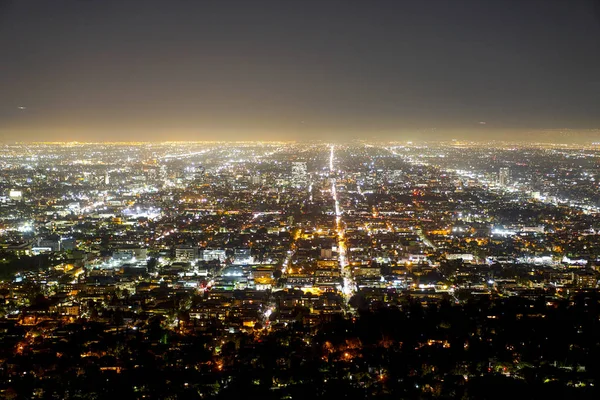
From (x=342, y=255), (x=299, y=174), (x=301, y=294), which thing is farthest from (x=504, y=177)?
(x=301, y=294)

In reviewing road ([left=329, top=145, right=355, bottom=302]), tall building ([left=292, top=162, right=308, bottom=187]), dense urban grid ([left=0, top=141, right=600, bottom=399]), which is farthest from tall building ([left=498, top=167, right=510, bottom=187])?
tall building ([left=292, top=162, right=308, bottom=187])

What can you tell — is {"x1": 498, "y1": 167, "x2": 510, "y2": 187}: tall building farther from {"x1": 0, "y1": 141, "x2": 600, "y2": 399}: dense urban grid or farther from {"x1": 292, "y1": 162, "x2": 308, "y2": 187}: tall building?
{"x1": 292, "y1": 162, "x2": 308, "y2": 187}: tall building

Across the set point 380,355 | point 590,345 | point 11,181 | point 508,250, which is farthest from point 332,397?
point 11,181

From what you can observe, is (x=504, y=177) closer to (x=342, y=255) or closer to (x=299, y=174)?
(x=299, y=174)

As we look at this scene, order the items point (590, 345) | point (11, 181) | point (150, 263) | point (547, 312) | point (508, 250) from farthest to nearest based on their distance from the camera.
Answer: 1. point (11, 181)
2. point (508, 250)
3. point (150, 263)
4. point (547, 312)
5. point (590, 345)

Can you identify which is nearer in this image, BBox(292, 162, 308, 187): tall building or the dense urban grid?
the dense urban grid

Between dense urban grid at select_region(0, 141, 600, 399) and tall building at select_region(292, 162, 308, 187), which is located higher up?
tall building at select_region(292, 162, 308, 187)

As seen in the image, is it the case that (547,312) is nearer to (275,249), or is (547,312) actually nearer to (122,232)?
(275,249)
